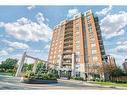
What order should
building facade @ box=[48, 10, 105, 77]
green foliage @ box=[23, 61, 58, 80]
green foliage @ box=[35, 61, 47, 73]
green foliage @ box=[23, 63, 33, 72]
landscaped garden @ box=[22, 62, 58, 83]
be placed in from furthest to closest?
building facade @ box=[48, 10, 105, 77], green foliage @ box=[35, 61, 47, 73], green foliage @ box=[23, 63, 33, 72], green foliage @ box=[23, 61, 58, 80], landscaped garden @ box=[22, 62, 58, 83]

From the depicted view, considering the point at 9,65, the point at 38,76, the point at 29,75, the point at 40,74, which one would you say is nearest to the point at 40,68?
Answer: the point at 40,74

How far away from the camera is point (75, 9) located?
873cm

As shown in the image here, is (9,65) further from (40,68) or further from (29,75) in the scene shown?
(40,68)

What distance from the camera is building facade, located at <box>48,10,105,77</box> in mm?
14484

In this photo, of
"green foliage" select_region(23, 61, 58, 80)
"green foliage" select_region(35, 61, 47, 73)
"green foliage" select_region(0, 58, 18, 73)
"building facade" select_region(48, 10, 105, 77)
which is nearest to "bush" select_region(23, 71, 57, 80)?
"green foliage" select_region(23, 61, 58, 80)

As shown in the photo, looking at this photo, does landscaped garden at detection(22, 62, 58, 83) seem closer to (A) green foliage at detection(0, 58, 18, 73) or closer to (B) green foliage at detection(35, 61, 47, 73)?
(B) green foliage at detection(35, 61, 47, 73)

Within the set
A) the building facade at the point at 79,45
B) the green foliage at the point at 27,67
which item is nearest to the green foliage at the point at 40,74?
the green foliage at the point at 27,67

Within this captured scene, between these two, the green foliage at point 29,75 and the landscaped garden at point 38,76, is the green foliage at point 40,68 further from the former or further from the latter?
the green foliage at point 29,75

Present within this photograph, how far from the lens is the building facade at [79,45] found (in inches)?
570

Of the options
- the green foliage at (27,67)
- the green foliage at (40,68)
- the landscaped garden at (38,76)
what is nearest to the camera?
the landscaped garden at (38,76)
